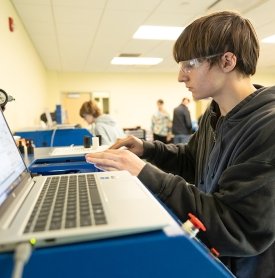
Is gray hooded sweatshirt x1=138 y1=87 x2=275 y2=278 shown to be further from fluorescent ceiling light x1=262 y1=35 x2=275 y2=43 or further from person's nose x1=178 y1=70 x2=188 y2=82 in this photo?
fluorescent ceiling light x1=262 y1=35 x2=275 y2=43

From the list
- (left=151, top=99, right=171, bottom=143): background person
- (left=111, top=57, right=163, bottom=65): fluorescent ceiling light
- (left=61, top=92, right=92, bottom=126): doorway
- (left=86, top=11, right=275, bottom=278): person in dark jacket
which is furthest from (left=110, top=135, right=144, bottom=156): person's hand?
(left=61, top=92, right=92, bottom=126): doorway

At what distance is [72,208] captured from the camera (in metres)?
0.45

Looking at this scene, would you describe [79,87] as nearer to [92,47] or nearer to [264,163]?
[92,47]

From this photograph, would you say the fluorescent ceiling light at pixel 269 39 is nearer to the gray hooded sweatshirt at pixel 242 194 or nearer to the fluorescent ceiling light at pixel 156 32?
the fluorescent ceiling light at pixel 156 32

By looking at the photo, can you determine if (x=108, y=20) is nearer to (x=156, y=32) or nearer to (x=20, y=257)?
(x=156, y=32)

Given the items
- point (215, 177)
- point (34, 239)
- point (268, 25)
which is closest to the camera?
point (34, 239)

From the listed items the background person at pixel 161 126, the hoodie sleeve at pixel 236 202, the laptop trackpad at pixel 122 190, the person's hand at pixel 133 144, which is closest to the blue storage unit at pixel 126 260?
the laptop trackpad at pixel 122 190

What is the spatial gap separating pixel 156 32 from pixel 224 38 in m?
3.30

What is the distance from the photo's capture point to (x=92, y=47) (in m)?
4.59

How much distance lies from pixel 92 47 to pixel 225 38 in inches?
160

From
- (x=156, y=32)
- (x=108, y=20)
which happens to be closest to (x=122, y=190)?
(x=108, y=20)

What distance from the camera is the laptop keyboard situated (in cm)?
38

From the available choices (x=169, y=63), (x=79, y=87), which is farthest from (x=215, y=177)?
(x=79, y=87)

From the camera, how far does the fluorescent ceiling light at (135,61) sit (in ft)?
18.7
